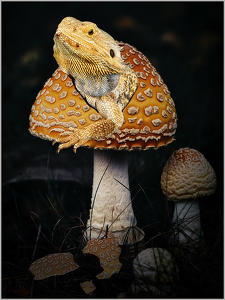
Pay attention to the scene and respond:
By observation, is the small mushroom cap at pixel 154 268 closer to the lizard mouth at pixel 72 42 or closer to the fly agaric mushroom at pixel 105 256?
the fly agaric mushroom at pixel 105 256

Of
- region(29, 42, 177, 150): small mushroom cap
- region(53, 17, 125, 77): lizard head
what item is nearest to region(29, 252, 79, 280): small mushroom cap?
region(29, 42, 177, 150): small mushroom cap

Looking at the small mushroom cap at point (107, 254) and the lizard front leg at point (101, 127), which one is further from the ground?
the lizard front leg at point (101, 127)

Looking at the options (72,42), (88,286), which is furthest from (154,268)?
(72,42)

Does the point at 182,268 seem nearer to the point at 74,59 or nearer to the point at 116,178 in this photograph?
the point at 116,178

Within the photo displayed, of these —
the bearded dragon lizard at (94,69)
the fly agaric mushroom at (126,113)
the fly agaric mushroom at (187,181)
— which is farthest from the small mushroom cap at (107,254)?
the bearded dragon lizard at (94,69)

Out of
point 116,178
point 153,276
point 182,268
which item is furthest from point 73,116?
point 182,268

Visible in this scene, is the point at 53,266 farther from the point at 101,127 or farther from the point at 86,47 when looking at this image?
the point at 86,47

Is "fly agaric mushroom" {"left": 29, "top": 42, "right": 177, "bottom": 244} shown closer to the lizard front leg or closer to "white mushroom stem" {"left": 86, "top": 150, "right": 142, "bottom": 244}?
"white mushroom stem" {"left": 86, "top": 150, "right": 142, "bottom": 244}
